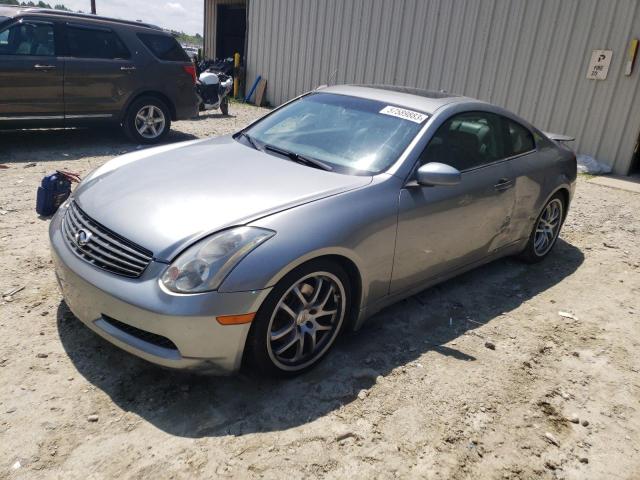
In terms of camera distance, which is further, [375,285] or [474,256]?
[474,256]

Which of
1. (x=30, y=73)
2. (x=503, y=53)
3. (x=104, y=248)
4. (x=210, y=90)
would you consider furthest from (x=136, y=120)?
(x=503, y=53)

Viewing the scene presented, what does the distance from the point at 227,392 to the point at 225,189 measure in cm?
111

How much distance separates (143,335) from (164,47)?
6.84 metres

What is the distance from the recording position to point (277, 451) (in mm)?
2436

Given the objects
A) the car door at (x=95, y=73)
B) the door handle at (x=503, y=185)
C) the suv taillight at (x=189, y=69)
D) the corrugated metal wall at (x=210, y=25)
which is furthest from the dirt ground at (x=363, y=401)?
the corrugated metal wall at (x=210, y=25)

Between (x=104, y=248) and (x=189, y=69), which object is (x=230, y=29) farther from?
(x=104, y=248)

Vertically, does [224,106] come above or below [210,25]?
below

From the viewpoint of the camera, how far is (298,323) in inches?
112

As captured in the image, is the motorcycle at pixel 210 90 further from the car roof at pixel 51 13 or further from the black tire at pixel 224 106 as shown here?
the car roof at pixel 51 13

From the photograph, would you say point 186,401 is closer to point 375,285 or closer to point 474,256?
point 375,285

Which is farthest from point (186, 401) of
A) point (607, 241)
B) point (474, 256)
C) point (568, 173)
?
point (607, 241)

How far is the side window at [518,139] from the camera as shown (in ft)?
14.2

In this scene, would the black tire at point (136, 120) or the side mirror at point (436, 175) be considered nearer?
the side mirror at point (436, 175)

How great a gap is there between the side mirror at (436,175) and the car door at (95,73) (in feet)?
19.5
